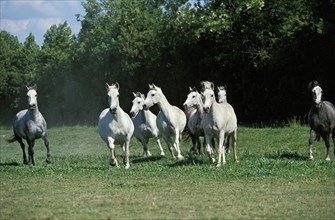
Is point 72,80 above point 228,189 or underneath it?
above

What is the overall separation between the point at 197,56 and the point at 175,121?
2191cm

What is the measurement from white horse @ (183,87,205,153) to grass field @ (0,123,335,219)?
123 centimetres

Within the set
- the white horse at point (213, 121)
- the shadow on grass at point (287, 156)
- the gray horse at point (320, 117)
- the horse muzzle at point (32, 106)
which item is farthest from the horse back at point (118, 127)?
the gray horse at point (320, 117)

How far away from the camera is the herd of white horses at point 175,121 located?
1705 cm

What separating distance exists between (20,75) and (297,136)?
4487 centimetres

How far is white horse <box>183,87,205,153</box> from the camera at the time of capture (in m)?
18.7

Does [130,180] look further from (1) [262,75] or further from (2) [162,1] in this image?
(2) [162,1]

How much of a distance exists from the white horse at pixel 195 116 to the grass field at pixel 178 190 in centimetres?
123

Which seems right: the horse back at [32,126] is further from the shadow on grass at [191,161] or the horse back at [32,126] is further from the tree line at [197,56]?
the tree line at [197,56]

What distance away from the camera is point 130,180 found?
14.8 metres

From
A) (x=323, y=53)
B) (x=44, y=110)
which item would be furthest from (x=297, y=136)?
(x=44, y=110)

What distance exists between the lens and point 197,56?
41250 mm

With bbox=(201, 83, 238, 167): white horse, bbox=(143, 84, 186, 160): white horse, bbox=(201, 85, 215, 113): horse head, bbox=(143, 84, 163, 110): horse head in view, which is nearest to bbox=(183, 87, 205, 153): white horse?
bbox=(143, 84, 186, 160): white horse

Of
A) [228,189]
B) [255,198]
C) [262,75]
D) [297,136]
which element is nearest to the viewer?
[255,198]
